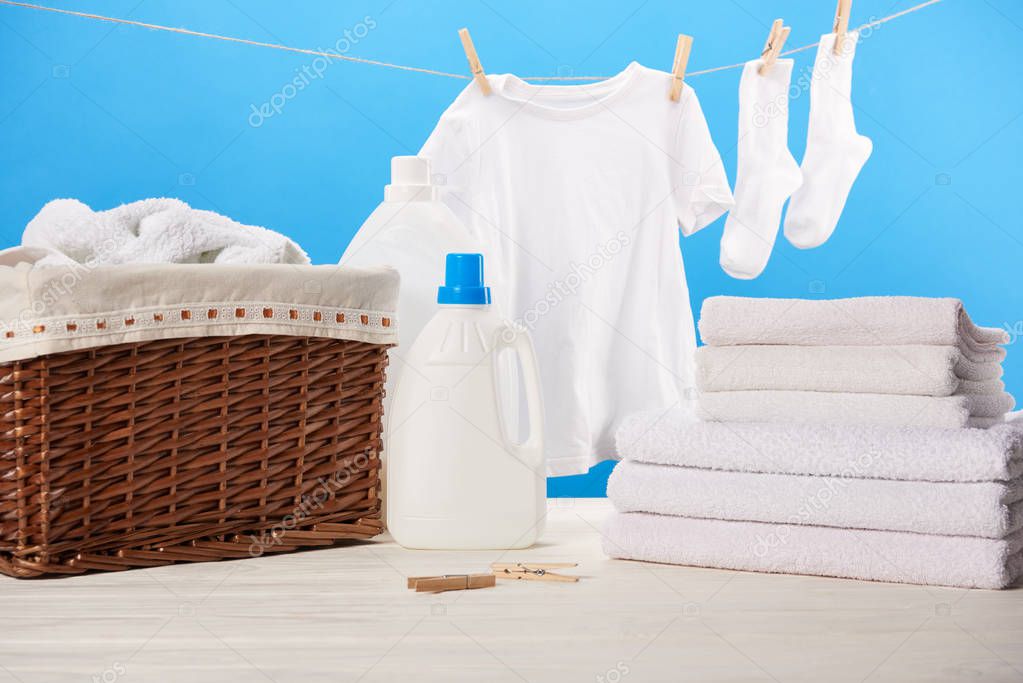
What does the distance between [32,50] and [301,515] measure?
150 cm

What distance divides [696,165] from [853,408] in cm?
63

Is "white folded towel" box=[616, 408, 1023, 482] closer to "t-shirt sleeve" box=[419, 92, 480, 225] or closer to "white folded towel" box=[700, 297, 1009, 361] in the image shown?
"white folded towel" box=[700, 297, 1009, 361]

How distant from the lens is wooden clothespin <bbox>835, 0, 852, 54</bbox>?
1309 mm

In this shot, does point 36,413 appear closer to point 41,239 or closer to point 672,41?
point 41,239

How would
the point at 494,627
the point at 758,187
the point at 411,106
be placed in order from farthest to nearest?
the point at 411,106, the point at 758,187, the point at 494,627

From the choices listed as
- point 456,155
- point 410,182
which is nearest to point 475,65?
point 456,155

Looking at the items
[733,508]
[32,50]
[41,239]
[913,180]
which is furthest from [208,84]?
[733,508]

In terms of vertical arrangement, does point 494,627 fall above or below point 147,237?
below

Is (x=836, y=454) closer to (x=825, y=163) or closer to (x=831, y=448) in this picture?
(x=831, y=448)

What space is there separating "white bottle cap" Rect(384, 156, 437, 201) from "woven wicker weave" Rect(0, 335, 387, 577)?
162mm

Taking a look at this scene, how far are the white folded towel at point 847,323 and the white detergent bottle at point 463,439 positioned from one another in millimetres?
161

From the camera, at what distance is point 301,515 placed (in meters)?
0.91

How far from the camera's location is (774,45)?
1.37 m

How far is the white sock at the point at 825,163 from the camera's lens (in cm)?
141
